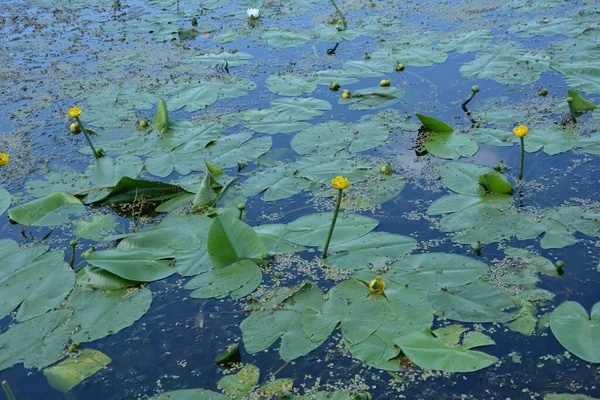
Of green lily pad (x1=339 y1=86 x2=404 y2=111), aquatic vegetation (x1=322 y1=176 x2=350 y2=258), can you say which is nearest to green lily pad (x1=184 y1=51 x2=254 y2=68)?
green lily pad (x1=339 y1=86 x2=404 y2=111)

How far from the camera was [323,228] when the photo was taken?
2.85 metres

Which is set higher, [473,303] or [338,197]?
[338,197]

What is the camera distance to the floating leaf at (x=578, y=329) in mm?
2080

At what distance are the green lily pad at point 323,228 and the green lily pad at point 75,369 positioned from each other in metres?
0.99

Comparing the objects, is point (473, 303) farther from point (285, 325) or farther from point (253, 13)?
point (253, 13)

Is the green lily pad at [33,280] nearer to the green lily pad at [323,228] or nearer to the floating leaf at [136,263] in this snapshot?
the floating leaf at [136,263]

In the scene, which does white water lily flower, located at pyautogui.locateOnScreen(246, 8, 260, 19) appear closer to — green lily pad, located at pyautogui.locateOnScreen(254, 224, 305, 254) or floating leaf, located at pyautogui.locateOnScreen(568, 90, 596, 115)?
floating leaf, located at pyautogui.locateOnScreen(568, 90, 596, 115)

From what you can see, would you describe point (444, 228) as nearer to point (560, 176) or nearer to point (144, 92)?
point (560, 176)

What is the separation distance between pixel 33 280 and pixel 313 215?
1.35 meters

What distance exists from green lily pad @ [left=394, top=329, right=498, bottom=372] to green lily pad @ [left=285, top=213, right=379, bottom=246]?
0.72 meters

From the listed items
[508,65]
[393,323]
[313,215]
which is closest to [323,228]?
[313,215]

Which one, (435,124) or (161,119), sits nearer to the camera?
(435,124)

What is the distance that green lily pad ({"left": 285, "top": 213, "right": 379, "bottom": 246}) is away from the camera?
2789 millimetres

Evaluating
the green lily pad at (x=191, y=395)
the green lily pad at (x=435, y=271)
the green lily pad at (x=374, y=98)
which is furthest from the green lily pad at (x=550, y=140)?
the green lily pad at (x=191, y=395)
